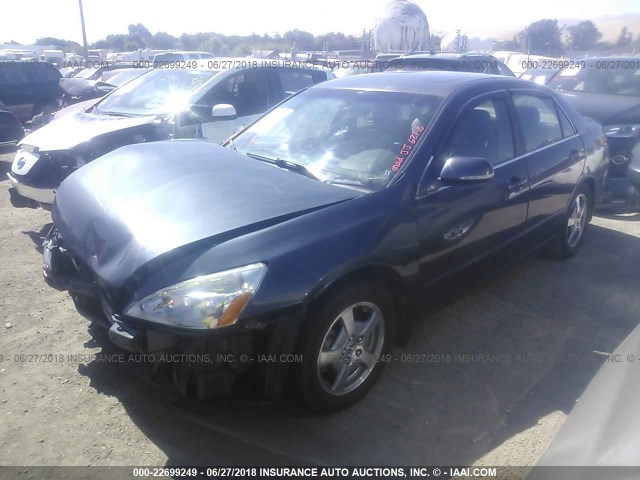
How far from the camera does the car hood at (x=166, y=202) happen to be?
2.53m

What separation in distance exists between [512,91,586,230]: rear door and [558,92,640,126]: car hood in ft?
9.83

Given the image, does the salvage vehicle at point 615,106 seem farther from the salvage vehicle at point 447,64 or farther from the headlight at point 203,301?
the headlight at point 203,301

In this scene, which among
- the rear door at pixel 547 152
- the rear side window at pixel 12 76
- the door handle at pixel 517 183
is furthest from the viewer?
the rear side window at pixel 12 76

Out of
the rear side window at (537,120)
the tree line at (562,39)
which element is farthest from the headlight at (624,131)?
the tree line at (562,39)

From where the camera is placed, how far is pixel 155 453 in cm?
257

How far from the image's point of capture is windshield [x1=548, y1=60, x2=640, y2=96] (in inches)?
324

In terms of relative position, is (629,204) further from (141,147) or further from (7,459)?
(7,459)

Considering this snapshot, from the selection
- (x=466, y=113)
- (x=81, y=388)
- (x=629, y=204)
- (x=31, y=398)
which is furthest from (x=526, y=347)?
(x=629, y=204)

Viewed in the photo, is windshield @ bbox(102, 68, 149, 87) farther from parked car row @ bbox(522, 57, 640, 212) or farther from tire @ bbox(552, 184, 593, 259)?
tire @ bbox(552, 184, 593, 259)

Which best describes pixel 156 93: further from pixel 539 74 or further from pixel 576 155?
pixel 539 74

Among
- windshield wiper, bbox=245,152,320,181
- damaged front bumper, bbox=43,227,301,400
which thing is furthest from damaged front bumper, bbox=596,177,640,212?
damaged front bumper, bbox=43,227,301,400

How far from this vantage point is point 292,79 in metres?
7.47

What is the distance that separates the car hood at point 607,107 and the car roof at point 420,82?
3.88 m

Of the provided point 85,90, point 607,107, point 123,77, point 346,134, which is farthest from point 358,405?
point 123,77
